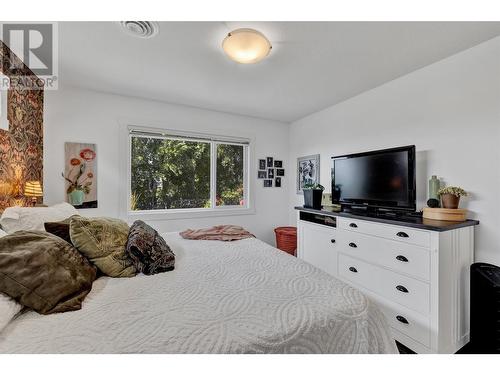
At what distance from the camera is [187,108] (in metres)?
3.26

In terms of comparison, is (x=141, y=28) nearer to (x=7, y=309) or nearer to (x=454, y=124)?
(x=7, y=309)

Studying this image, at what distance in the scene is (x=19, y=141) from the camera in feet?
6.61

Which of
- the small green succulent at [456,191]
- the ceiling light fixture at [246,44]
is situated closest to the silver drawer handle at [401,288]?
the small green succulent at [456,191]

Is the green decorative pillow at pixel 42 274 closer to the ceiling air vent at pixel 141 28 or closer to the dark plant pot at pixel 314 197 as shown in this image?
the ceiling air vent at pixel 141 28

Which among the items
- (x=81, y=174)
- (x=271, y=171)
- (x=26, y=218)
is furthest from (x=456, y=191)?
(x=81, y=174)

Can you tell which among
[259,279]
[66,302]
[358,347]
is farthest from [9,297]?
[358,347]

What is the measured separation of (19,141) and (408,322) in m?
3.62

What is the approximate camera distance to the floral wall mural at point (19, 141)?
1.78m

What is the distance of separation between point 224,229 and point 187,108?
1.96 meters

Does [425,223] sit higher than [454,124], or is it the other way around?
[454,124]

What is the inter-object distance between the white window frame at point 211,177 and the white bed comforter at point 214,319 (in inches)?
75.2

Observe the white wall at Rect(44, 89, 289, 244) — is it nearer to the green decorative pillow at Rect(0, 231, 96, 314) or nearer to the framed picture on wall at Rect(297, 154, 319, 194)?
the framed picture on wall at Rect(297, 154, 319, 194)

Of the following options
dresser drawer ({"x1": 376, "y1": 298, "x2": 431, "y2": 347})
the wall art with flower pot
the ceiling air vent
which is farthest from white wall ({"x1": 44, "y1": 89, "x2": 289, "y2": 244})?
dresser drawer ({"x1": 376, "y1": 298, "x2": 431, "y2": 347})

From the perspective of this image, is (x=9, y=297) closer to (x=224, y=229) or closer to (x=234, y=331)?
(x=234, y=331)
